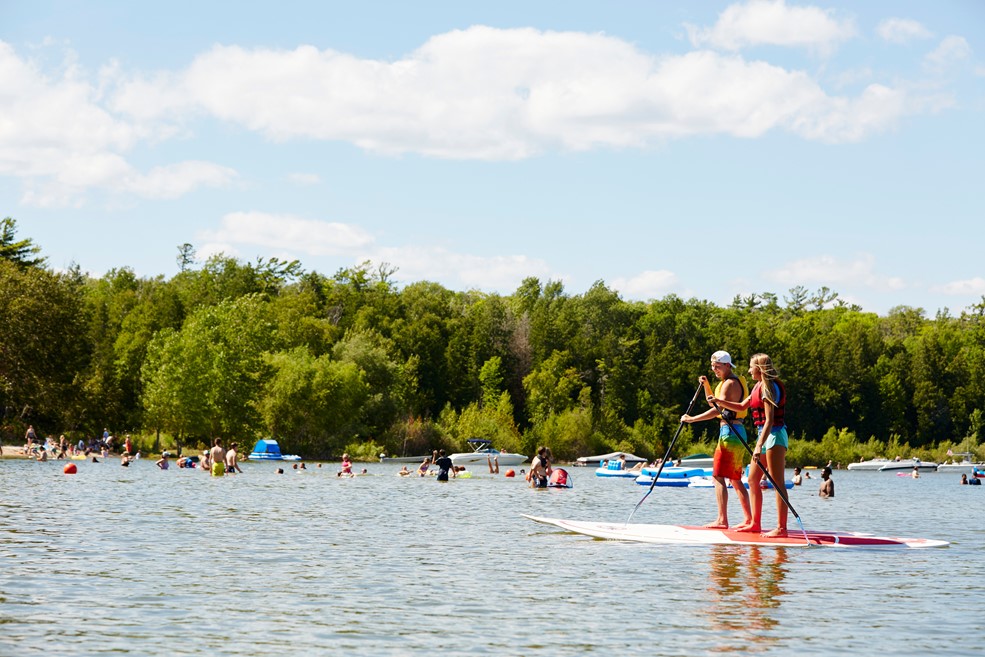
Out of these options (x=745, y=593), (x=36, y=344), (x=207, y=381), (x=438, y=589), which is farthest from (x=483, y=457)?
(x=745, y=593)

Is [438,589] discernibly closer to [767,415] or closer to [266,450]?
[767,415]

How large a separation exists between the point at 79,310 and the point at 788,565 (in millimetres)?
63212

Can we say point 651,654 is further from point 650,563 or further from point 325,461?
point 325,461

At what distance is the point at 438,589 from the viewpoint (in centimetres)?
1505

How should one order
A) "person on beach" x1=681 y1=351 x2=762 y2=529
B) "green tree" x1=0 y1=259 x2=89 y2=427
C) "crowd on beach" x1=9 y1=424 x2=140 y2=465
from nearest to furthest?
1. "person on beach" x1=681 y1=351 x2=762 y2=529
2. "crowd on beach" x1=9 y1=424 x2=140 y2=465
3. "green tree" x1=0 y1=259 x2=89 y2=427

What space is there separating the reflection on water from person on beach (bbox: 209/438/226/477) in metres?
32.5

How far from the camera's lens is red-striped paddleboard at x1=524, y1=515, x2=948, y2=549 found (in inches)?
772

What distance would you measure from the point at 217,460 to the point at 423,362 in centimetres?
5738

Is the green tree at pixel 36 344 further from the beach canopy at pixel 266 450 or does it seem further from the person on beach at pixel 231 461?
→ the person on beach at pixel 231 461

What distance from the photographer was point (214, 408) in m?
75.8

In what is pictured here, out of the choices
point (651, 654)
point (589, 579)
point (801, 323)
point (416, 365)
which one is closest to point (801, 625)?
point (651, 654)

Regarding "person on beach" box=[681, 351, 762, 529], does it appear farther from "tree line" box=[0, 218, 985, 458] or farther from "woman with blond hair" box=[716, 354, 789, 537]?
"tree line" box=[0, 218, 985, 458]

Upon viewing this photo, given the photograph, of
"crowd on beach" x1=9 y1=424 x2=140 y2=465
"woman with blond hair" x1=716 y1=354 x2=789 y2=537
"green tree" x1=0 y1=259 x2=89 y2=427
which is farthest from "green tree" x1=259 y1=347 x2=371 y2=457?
"woman with blond hair" x1=716 y1=354 x2=789 y2=537

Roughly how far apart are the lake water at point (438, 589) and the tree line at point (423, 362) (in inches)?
1899
